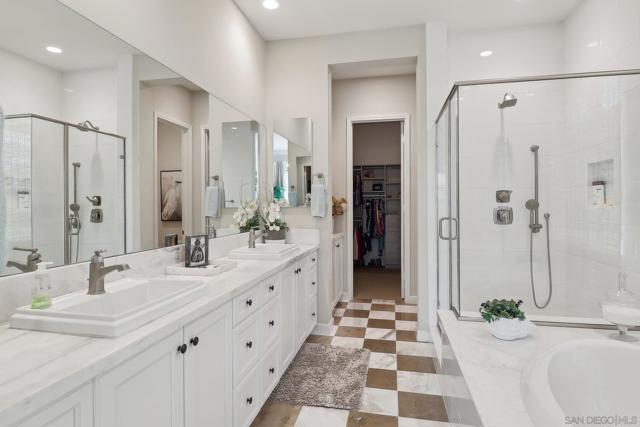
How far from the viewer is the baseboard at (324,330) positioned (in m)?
3.32

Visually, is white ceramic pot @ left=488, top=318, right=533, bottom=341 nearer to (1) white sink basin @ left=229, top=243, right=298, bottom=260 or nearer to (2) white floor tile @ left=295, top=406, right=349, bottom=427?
(2) white floor tile @ left=295, top=406, right=349, bottom=427

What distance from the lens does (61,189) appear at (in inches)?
53.5

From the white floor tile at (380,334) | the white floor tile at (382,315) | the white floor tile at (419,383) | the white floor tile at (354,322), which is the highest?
the white floor tile at (382,315)

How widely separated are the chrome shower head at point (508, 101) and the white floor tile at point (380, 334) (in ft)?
7.35

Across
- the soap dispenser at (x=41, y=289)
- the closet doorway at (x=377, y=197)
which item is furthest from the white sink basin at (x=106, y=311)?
the closet doorway at (x=377, y=197)

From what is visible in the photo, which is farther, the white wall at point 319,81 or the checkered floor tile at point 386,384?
the white wall at point 319,81

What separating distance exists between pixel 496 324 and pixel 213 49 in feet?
8.59

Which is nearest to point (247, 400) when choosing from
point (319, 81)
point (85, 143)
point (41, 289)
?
point (41, 289)

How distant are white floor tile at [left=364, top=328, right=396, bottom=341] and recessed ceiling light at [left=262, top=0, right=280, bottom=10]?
3.07 m

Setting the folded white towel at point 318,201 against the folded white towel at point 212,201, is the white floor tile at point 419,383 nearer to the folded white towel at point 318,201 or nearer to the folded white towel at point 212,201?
the folded white towel at point 318,201

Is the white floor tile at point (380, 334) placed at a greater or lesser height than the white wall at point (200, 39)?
lesser

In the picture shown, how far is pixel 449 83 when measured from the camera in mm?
3262

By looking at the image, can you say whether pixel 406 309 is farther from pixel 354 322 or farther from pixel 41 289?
pixel 41 289

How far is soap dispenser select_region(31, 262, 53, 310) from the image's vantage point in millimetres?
1126
